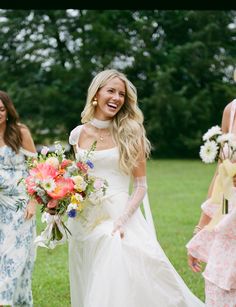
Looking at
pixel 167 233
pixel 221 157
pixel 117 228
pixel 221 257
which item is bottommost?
pixel 167 233

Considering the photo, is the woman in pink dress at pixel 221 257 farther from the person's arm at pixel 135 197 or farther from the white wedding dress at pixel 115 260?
the person's arm at pixel 135 197

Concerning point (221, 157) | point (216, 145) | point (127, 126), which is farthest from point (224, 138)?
point (127, 126)

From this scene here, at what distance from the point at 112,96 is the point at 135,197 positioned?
77 cm

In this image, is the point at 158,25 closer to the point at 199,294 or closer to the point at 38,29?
the point at 38,29

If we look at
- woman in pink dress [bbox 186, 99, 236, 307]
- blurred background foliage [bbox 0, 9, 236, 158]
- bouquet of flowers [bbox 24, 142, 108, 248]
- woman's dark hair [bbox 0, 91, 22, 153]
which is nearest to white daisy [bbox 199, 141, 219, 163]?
woman in pink dress [bbox 186, 99, 236, 307]

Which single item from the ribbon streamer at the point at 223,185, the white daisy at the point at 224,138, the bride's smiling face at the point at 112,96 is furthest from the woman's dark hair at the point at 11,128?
the white daisy at the point at 224,138

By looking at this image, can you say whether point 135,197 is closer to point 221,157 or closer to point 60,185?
point 60,185

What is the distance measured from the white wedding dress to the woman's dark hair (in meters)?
1.20

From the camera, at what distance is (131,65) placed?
39156mm

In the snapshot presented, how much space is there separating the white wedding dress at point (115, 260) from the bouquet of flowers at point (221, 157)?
1.02 metres

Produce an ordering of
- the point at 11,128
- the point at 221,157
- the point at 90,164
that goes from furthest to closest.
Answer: the point at 11,128 < the point at 90,164 < the point at 221,157

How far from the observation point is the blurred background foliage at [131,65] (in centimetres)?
3847

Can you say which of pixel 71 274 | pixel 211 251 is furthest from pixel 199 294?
pixel 211 251

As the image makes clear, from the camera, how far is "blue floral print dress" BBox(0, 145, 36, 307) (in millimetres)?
6055
